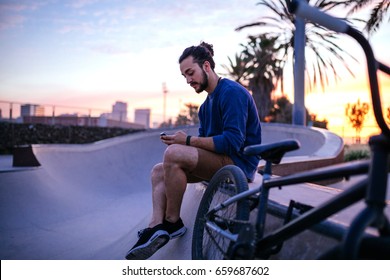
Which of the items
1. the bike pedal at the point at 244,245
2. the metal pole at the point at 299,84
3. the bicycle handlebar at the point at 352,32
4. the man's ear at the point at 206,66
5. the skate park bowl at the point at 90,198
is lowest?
the skate park bowl at the point at 90,198

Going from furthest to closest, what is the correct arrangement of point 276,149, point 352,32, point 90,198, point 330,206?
point 90,198, point 276,149, point 330,206, point 352,32

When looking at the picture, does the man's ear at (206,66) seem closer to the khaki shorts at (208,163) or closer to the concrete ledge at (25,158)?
the khaki shorts at (208,163)

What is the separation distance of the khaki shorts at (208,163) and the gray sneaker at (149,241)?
54 centimetres

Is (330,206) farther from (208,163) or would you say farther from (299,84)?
(299,84)

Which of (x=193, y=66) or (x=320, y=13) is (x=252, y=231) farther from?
(x=193, y=66)

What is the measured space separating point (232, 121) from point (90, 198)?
6.62 meters

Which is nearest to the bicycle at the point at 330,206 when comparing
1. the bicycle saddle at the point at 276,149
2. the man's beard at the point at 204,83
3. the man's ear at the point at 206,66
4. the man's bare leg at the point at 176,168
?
the bicycle saddle at the point at 276,149

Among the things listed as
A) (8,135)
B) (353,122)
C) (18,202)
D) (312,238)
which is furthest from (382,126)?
(353,122)

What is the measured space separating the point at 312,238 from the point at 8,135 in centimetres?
2079

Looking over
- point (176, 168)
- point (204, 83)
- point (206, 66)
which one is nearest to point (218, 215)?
point (176, 168)

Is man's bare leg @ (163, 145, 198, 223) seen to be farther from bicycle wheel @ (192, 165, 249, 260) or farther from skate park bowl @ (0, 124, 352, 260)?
skate park bowl @ (0, 124, 352, 260)

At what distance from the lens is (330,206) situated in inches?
59.4

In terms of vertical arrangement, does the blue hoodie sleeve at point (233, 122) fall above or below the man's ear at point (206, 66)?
A: below

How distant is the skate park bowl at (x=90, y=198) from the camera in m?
5.07
